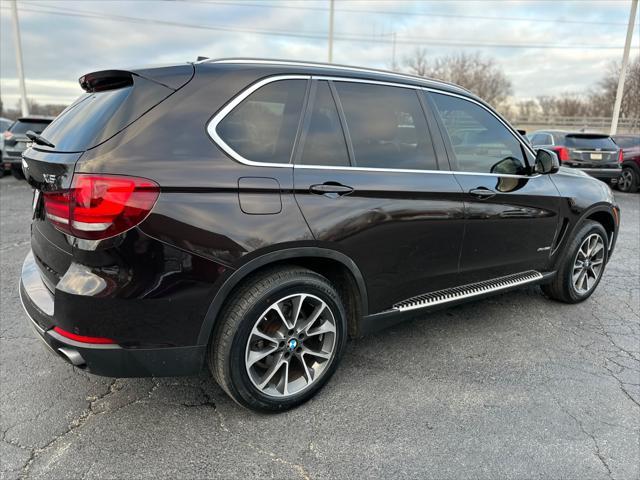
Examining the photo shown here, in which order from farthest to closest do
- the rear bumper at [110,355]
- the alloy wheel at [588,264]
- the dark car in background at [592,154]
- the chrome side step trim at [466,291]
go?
1. the dark car in background at [592,154]
2. the alloy wheel at [588,264]
3. the chrome side step trim at [466,291]
4. the rear bumper at [110,355]

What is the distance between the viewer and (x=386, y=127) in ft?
9.65

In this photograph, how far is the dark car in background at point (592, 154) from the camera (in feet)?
39.8

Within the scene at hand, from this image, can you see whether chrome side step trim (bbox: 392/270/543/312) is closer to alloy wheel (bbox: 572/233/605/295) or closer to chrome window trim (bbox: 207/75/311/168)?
alloy wheel (bbox: 572/233/605/295)

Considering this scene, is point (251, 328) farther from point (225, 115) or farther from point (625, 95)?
point (625, 95)

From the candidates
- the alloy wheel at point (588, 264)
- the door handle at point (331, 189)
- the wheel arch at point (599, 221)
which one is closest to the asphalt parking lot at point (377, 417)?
the alloy wheel at point (588, 264)

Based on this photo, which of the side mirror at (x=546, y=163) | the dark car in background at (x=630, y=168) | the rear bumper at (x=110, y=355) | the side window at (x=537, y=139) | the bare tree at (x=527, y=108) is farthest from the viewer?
the bare tree at (x=527, y=108)

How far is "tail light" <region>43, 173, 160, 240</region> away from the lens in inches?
79.9

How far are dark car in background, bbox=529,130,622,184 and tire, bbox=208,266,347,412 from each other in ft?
37.5

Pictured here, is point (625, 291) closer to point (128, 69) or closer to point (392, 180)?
point (392, 180)

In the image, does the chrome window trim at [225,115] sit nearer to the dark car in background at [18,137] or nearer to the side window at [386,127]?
the side window at [386,127]

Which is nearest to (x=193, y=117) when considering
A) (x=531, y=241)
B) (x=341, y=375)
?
(x=341, y=375)

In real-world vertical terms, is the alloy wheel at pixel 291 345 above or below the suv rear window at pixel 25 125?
below

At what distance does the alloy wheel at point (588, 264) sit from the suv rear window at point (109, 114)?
3.85 metres

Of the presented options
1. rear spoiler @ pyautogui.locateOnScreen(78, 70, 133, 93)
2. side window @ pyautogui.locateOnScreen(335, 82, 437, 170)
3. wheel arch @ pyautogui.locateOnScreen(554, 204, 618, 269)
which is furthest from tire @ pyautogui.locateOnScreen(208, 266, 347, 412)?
wheel arch @ pyautogui.locateOnScreen(554, 204, 618, 269)
